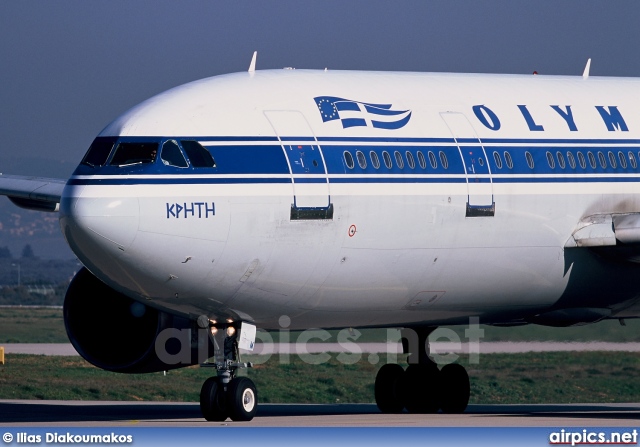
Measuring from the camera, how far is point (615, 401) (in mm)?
38188

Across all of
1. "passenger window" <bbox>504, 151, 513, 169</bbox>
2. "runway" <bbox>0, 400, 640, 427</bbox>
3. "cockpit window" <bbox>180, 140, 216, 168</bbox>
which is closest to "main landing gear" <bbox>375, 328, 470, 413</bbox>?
"runway" <bbox>0, 400, 640, 427</bbox>

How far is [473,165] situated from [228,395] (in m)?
5.44

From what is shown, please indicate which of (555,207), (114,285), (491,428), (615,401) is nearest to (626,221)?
(555,207)

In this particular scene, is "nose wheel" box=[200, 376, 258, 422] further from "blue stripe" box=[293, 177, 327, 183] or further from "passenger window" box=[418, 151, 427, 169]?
"passenger window" box=[418, 151, 427, 169]

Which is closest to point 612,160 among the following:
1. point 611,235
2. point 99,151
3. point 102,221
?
point 611,235

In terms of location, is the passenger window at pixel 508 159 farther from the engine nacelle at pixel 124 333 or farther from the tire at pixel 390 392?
the tire at pixel 390 392

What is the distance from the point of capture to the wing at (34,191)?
2638 centimetres

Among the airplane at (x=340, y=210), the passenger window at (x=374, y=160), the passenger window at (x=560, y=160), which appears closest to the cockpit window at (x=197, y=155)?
the airplane at (x=340, y=210)

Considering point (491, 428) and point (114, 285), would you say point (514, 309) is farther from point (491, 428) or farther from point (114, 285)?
point (114, 285)

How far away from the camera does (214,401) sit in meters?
21.3

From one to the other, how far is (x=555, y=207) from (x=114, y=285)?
7585 millimetres

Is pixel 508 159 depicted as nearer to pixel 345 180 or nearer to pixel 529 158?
pixel 529 158

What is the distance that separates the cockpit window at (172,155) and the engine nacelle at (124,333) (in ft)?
11.8

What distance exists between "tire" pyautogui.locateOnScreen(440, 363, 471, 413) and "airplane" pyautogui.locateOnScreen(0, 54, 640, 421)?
243 centimetres
